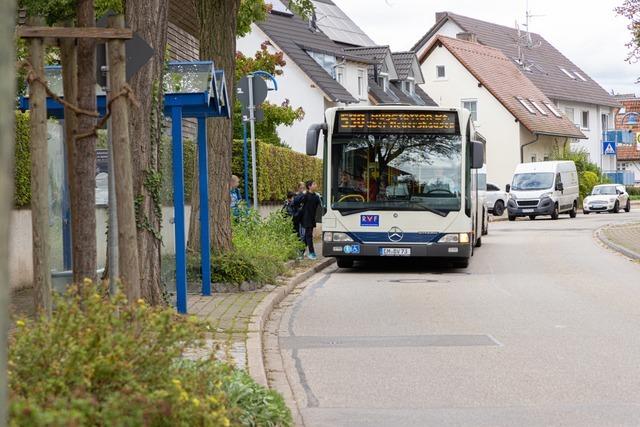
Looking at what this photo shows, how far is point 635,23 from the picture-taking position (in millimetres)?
28234

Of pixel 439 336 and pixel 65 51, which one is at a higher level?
pixel 65 51

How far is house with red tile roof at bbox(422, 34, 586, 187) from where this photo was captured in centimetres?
6781

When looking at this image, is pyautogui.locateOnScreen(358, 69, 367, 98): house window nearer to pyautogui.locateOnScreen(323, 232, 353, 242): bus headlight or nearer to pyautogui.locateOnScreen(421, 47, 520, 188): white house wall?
pyautogui.locateOnScreen(421, 47, 520, 188): white house wall

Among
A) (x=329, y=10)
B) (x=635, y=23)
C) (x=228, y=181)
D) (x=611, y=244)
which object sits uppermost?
(x=329, y=10)

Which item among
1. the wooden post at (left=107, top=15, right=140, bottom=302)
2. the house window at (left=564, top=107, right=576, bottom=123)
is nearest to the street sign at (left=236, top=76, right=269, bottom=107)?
the wooden post at (left=107, top=15, right=140, bottom=302)

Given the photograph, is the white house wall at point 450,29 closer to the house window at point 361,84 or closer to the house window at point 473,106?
the house window at point 473,106

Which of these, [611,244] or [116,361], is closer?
[116,361]

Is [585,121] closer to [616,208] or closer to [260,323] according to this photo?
[616,208]

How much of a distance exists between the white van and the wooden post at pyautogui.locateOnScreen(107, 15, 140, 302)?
42.9 m

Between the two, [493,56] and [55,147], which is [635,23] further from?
[493,56]

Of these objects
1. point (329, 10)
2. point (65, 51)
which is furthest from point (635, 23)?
point (329, 10)

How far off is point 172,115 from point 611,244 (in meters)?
18.3

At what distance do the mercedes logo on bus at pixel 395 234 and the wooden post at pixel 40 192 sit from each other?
531 inches

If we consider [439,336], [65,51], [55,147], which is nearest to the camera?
[65,51]
